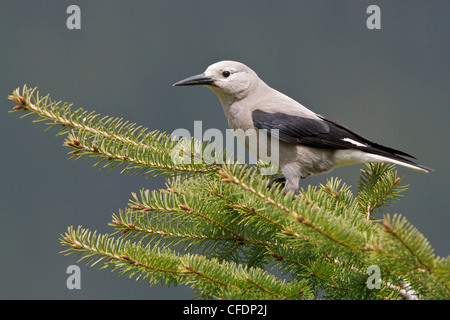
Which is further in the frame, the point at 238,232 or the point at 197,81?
A: the point at 197,81

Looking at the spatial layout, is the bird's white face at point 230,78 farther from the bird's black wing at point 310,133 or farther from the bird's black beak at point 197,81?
the bird's black wing at point 310,133

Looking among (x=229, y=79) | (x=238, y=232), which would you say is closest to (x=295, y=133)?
(x=229, y=79)

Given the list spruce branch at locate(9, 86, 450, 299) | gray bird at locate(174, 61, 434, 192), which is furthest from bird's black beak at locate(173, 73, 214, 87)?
spruce branch at locate(9, 86, 450, 299)

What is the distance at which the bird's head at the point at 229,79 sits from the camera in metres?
2.83

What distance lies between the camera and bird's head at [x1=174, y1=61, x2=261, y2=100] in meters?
2.83

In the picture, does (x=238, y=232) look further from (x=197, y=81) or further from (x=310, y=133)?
(x=197, y=81)

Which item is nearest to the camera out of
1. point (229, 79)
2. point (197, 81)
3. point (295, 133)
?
point (295, 133)

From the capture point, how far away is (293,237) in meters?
1.62

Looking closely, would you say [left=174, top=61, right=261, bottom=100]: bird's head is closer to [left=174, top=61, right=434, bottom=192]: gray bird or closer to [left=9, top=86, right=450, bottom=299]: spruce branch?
[left=174, top=61, right=434, bottom=192]: gray bird

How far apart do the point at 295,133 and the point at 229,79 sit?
A: 1.71 feet

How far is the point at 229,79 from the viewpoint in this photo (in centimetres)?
286
